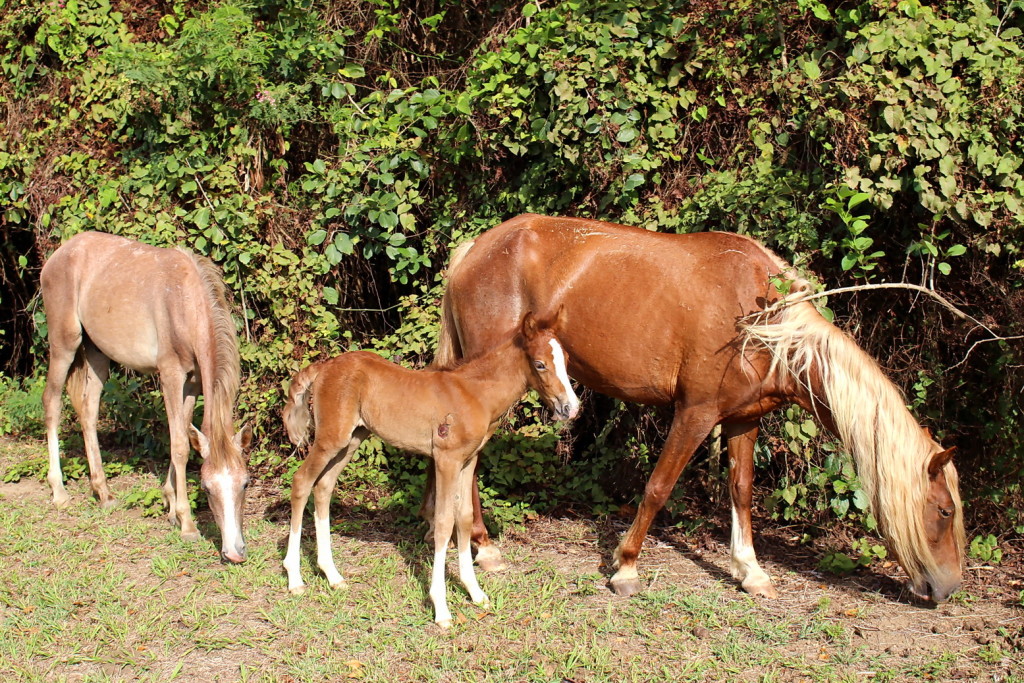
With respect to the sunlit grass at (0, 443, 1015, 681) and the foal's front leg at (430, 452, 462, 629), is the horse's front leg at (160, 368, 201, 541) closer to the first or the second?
the sunlit grass at (0, 443, 1015, 681)

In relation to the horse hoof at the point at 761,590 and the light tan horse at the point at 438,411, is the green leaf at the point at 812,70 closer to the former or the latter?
the light tan horse at the point at 438,411

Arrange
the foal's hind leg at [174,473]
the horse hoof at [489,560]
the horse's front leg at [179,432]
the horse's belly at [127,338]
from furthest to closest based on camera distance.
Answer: the horse's belly at [127,338] < the foal's hind leg at [174,473] < the horse's front leg at [179,432] < the horse hoof at [489,560]

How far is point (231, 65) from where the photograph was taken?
25.2ft

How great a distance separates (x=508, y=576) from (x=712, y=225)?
2783 millimetres

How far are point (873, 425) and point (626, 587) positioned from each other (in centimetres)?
164

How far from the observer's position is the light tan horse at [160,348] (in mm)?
5578

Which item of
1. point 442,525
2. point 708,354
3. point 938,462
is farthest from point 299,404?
point 938,462

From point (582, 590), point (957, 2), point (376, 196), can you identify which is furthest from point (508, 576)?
point (957, 2)

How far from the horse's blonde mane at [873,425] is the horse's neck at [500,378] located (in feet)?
4.10

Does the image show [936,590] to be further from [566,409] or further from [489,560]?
[489,560]

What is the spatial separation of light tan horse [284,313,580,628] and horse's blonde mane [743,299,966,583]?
1.25m

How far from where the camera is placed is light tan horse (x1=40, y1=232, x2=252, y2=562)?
558 centimetres

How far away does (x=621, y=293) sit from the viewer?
17.9ft

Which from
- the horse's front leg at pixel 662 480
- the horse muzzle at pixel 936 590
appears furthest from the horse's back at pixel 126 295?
the horse muzzle at pixel 936 590
